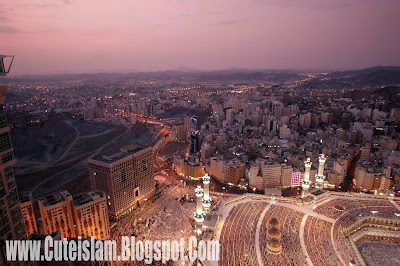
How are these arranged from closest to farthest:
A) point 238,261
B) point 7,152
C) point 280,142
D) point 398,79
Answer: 1. point 7,152
2. point 238,261
3. point 280,142
4. point 398,79

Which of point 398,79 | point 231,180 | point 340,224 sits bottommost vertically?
point 231,180

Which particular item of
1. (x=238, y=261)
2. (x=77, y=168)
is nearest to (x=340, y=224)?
(x=238, y=261)

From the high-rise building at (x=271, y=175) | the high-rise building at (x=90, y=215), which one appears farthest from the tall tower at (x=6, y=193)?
the high-rise building at (x=271, y=175)

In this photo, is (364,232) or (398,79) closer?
(364,232)

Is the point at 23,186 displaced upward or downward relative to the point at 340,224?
downward

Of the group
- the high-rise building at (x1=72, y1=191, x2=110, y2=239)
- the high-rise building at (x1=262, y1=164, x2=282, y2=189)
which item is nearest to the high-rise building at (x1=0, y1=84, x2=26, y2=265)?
the high-rise building at (x1=72, y1=191, x2=110, y2=239)

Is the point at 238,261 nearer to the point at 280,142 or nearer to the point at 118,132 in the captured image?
the point at 280,142

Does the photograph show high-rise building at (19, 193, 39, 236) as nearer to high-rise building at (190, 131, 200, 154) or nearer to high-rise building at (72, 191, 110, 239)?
high-rise building at (72, 191, 110, 239)

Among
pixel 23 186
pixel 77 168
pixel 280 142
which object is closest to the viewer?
pixel 23 186
